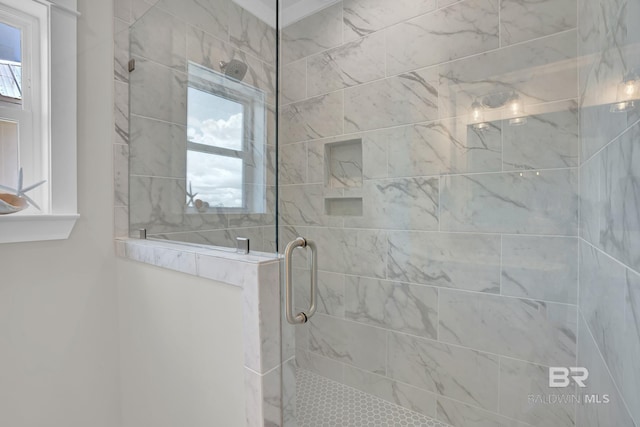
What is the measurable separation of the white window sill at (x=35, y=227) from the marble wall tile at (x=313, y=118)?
123 centimetres

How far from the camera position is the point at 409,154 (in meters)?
1.70

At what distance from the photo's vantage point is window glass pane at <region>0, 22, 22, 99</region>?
1.14 m

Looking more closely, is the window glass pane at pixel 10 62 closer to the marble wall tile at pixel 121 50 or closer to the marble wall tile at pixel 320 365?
the marble wall tile at pixel 121 50

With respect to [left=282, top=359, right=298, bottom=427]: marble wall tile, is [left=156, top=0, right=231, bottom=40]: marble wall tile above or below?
above

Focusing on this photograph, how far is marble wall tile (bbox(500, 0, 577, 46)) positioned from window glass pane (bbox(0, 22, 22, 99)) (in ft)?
6.62

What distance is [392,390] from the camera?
5.76 feet

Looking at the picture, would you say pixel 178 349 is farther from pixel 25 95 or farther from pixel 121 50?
pixel 121 50

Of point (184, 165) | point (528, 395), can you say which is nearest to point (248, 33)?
point (184, 165)

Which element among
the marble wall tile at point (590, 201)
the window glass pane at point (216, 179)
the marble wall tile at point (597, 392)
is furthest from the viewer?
the window glass pane at point (216, 179)

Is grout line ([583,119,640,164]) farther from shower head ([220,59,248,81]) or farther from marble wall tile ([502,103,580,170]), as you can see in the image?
shower head ([220,59,248,81])

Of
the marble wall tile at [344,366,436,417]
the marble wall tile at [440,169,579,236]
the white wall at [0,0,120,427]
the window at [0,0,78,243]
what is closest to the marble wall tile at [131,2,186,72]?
the white wall at [0,0,120,427]

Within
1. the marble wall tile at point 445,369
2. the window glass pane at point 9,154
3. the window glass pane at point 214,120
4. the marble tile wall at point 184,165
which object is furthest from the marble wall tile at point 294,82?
the marble wall tile at point 445,369

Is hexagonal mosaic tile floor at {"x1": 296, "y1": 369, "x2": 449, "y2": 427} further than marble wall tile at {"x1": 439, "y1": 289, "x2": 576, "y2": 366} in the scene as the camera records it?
Yes

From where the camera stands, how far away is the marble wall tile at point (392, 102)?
5.37ft
